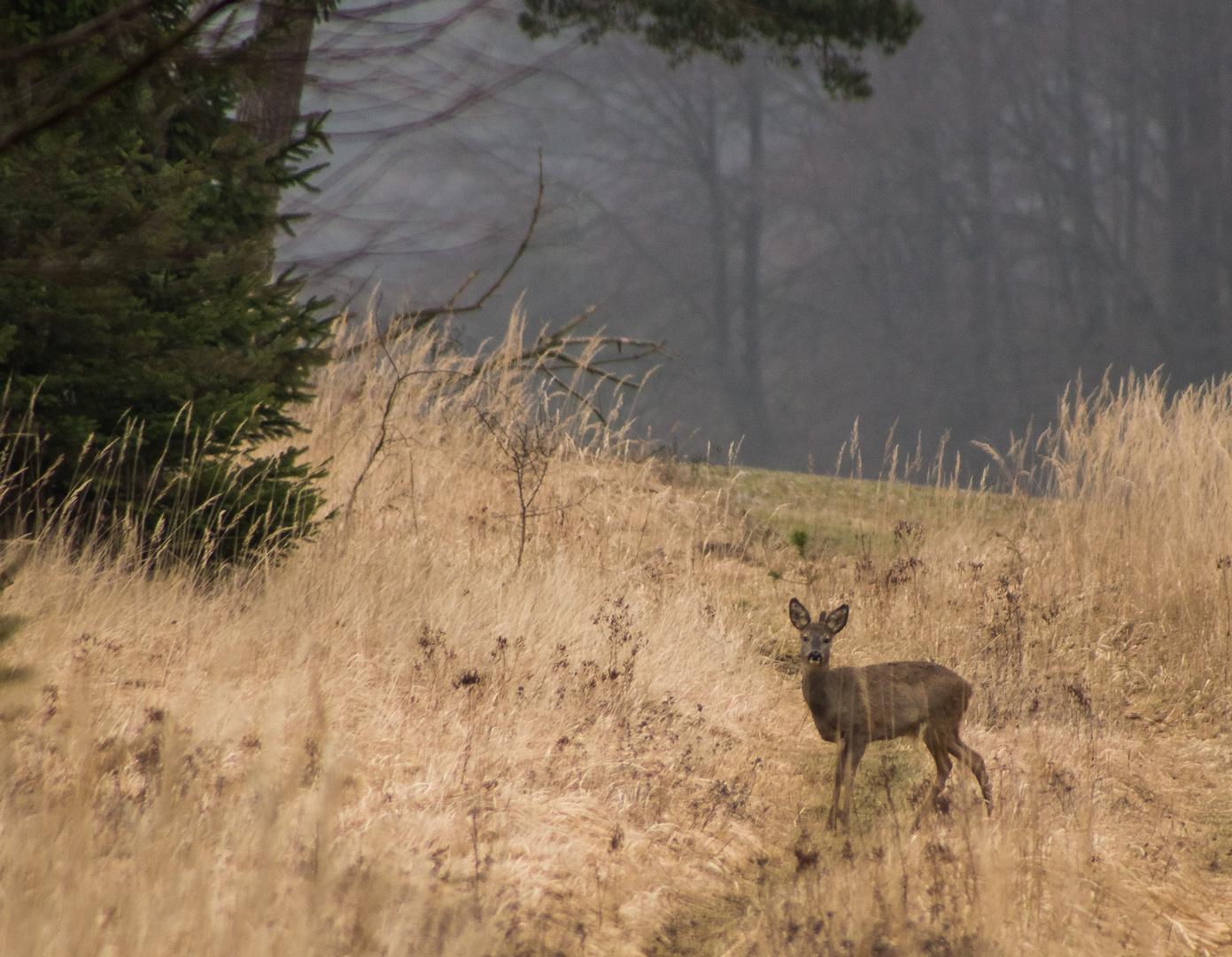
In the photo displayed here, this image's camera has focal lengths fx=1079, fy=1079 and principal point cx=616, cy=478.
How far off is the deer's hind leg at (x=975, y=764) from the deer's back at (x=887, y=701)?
0.10 metres

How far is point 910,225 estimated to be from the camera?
35062 mm

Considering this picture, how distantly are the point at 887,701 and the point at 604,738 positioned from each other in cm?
124

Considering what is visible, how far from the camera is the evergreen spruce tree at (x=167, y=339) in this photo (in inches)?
174

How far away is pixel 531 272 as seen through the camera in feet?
127

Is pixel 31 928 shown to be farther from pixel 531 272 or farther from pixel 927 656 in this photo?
pixel 531 272

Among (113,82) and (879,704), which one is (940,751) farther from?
(113,82)

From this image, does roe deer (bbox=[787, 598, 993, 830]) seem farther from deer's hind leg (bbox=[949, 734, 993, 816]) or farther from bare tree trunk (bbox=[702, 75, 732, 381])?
bare tree trunk (bbox=[702, 75, 732, 381])

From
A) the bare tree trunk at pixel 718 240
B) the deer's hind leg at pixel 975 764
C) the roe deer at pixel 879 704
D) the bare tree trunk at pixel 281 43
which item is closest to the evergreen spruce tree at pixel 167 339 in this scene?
the bare tree trunk at pixel 281 43

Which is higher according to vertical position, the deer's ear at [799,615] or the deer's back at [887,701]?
the deer's ear at [799,615]

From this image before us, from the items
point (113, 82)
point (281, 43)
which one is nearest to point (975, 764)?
point (281, 43)

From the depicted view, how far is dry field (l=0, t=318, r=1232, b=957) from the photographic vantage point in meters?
2.92

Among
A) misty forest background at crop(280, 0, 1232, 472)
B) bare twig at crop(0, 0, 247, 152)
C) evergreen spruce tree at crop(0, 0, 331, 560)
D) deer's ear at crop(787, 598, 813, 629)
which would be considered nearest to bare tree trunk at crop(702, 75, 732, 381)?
misty forest background at crop(280, 0, 1232, 472)

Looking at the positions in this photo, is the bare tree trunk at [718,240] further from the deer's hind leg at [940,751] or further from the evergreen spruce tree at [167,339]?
the deer's hind leg at [940,751]

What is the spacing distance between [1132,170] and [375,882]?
3342 centimetres
